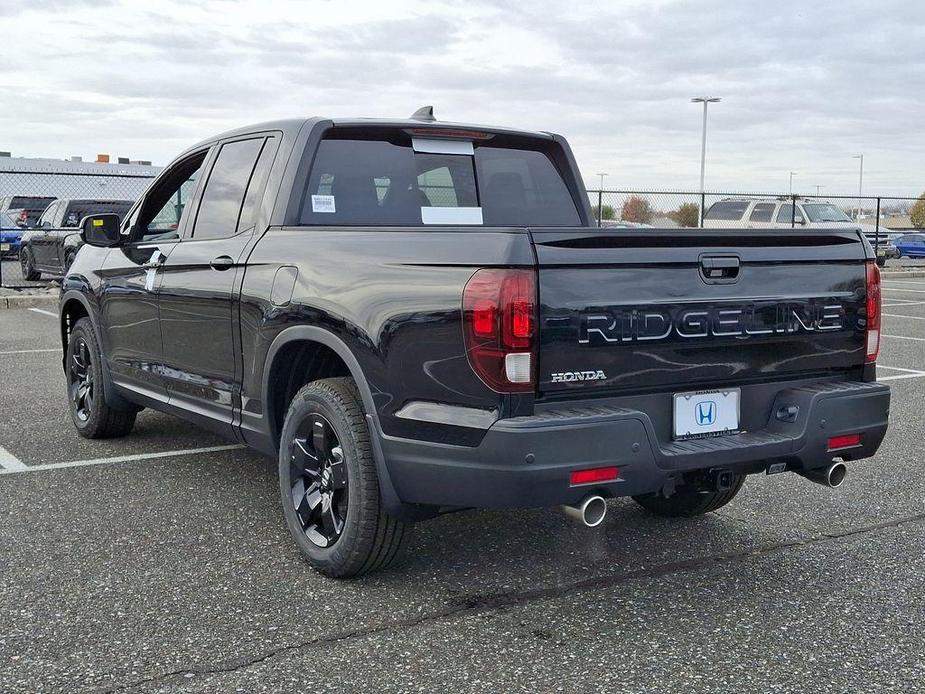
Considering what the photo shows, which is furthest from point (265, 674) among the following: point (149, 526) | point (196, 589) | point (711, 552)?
point (711, 552)

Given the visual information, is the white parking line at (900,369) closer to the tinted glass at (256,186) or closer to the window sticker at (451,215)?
the window sticker at (451,215)

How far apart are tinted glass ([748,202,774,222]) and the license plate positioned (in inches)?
890

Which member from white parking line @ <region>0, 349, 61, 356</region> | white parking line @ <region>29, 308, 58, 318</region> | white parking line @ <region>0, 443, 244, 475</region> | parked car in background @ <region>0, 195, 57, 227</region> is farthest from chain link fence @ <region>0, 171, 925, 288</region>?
white parking line @ <region>0, 443, 244, 475</region>

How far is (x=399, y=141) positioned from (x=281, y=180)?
636 millimetres

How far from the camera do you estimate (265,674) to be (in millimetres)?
3256

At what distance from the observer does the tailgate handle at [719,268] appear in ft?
12.2

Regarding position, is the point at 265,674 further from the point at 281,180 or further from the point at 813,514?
the point at 813,514

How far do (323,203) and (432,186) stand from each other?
58 centimetres

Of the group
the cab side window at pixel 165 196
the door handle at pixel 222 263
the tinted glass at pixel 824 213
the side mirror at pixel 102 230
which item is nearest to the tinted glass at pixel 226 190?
the door handle at pixel 222 263

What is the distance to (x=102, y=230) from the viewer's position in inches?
229

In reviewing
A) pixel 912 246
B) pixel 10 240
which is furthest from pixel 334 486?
pixel 912 246

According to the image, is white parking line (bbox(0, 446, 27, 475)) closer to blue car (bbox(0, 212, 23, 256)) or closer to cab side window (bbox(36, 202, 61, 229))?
cab side window (bbox(36, 202, 61, 229))

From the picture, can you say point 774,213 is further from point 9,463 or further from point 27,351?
point 9,463

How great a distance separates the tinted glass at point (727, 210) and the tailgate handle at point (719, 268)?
23.2 metres
